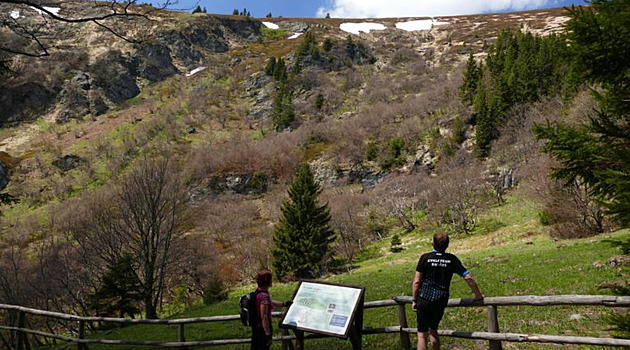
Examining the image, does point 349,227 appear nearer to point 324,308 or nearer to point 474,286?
point 324,308

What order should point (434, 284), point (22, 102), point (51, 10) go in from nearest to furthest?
point (434, 284)
point (51, 10)
point (22, 102)

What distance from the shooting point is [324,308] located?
7.02m

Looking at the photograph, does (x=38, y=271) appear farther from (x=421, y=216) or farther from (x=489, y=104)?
(x=489, y=104)

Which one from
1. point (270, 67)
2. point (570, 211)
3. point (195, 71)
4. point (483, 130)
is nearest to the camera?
point (570, 211)

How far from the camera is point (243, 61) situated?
529 feet

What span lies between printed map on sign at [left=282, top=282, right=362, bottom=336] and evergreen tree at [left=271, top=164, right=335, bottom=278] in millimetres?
32198

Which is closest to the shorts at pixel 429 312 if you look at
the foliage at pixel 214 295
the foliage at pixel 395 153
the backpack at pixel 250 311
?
the backpack at pixel 250 311

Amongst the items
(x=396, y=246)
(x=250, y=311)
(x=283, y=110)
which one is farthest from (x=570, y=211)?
(x=283, y=110)

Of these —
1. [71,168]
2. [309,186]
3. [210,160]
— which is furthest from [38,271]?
[71,168]

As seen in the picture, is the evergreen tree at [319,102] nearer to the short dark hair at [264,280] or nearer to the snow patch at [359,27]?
the snow patch at [359,27]

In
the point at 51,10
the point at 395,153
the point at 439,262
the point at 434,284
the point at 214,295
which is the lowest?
the point at 214,295

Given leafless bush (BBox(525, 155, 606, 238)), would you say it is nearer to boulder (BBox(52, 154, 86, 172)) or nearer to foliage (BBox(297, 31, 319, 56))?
boulder (BBox(52, 154, 86, 172))

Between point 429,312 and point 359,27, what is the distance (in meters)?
202

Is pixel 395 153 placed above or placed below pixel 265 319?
below
